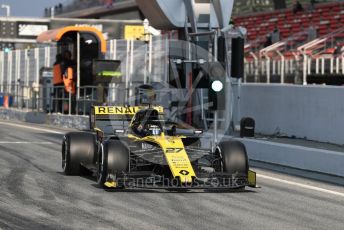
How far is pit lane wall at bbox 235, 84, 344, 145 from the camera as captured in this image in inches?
662

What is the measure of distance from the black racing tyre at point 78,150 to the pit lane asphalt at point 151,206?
0.24 m

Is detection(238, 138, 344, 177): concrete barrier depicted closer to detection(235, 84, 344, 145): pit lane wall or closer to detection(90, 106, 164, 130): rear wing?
detection(235, 84, 344, 145): pit lane wall

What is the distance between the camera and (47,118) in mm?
28672

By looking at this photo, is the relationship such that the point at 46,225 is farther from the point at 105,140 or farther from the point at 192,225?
the point at 105,140

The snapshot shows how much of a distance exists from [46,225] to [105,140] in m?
3.50

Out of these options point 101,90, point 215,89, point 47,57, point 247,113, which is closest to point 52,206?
point 215,89

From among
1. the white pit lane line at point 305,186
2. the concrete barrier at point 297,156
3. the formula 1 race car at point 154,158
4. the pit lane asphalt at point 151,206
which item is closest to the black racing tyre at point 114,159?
the formula 1 race car at point 154,158

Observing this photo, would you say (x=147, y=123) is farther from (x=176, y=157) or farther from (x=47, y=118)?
(x=47, y=118)

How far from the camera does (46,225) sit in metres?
7.79

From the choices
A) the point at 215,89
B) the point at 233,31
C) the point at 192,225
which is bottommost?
the point at 192,225

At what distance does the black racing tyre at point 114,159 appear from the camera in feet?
34.3

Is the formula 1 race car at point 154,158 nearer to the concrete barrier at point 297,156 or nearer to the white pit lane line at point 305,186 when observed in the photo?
the white pit lane line at point 305,186

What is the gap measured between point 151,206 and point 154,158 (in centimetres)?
133

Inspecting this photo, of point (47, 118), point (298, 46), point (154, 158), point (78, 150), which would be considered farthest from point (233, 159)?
point (298, 46)
